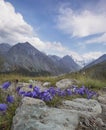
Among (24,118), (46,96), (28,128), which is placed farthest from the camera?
(46,96)

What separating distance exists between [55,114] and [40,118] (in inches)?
12.6

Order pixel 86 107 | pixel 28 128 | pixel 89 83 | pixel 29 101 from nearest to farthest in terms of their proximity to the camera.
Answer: pixel 28 128
pixel 29 101
pixel 86 107
pixel 89 83

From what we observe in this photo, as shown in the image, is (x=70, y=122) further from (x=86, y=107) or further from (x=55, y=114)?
(x=86, y=107)

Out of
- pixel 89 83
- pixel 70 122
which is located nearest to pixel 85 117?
pixel 70 122

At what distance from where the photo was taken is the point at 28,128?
11.6 feet

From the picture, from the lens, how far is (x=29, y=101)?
4.66 m

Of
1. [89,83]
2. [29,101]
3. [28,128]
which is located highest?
[89,83]

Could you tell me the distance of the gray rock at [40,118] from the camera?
3.62m

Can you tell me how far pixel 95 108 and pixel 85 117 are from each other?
176cm

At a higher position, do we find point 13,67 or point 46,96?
point 13,67

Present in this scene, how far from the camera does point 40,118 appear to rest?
13.2 ft

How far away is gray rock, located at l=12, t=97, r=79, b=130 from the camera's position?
11.9 ft

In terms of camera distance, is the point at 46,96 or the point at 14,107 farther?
the point at 46,96

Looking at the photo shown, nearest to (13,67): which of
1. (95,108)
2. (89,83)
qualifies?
(89,83)
